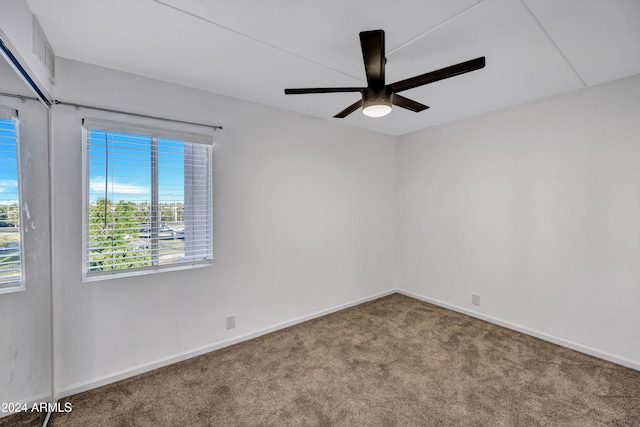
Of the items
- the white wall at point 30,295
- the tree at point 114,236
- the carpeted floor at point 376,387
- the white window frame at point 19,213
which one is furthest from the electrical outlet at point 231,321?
the white window frame at point 19,213

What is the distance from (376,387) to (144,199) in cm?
239

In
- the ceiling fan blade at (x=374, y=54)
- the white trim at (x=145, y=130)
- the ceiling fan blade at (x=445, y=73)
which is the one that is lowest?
the white trim at (x=145, y=130)

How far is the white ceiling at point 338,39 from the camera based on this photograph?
153 centimetres

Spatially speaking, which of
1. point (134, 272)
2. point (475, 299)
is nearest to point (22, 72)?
point (134, 272)

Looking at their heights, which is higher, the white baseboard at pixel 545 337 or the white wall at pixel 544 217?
the white wall at pixel 544 217

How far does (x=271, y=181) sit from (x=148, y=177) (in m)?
1.14

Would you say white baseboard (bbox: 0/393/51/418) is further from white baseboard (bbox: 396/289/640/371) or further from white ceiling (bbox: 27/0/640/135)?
white baseboard (bbox: 396/289/640/371)

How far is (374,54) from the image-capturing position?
1.46 meters

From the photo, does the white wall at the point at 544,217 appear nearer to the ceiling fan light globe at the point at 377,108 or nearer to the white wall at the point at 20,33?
the ceiling fan light globe at the point at 377,108

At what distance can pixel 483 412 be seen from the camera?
188 centimetres

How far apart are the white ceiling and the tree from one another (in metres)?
1.10

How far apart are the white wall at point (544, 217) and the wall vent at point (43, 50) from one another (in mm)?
3885

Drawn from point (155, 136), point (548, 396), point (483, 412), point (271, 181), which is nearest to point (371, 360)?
point (483, 412)

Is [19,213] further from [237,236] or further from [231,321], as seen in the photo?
[231,321]
